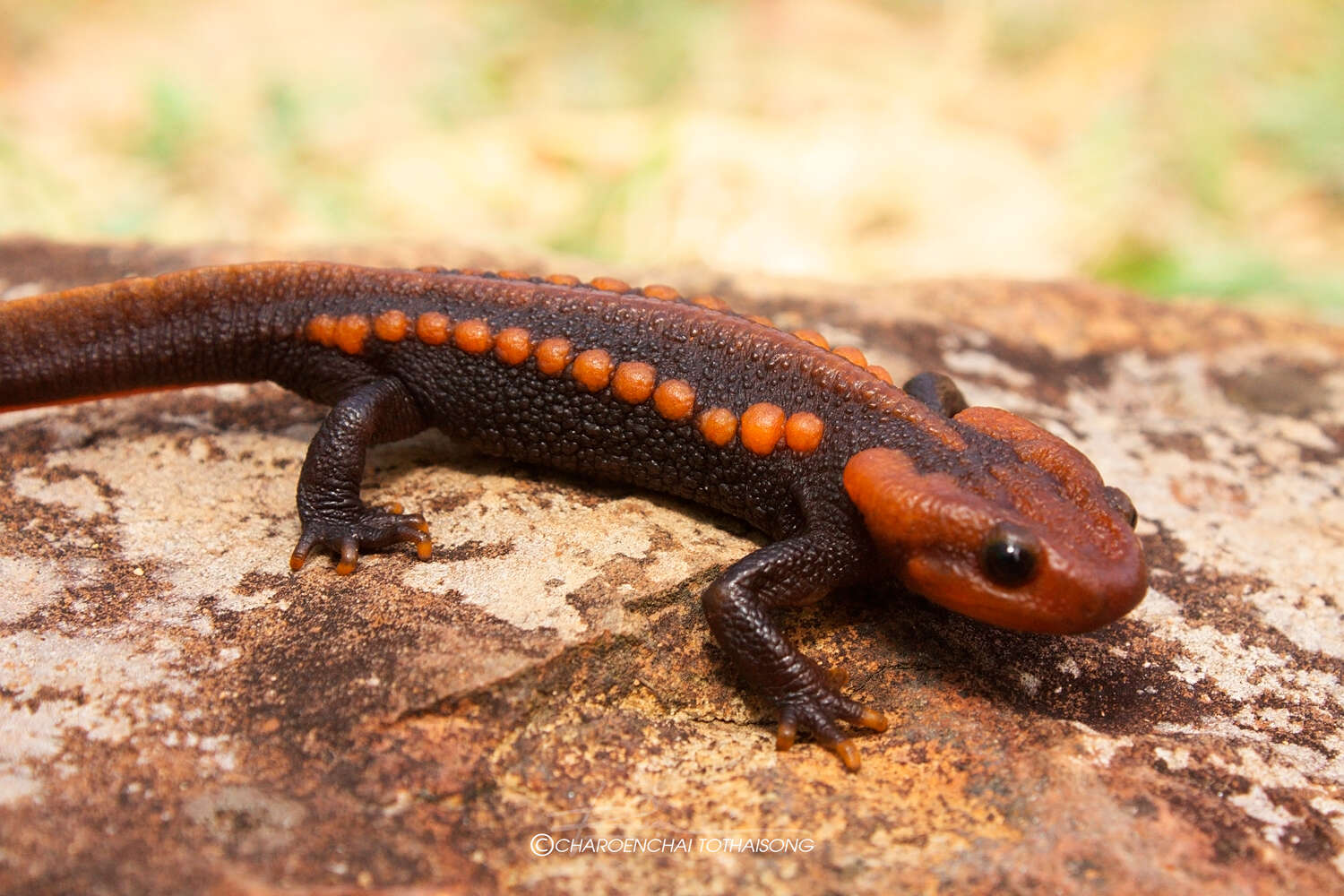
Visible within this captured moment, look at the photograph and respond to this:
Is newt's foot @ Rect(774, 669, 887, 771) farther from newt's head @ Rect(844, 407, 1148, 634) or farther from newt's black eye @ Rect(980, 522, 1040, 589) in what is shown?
newt's black eye @ Rect(980, 522, 1040, 589)

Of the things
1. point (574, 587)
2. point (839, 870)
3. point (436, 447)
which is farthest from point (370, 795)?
point (436, 447)

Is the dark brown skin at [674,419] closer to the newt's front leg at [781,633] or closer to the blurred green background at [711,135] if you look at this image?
the newt's front leg at [781,633]

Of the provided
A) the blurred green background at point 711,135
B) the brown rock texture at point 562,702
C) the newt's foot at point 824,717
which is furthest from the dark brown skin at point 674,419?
the blurred green background at point 711,135

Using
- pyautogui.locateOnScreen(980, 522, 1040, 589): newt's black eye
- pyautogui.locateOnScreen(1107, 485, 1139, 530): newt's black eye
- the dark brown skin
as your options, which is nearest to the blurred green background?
the dark brown skin

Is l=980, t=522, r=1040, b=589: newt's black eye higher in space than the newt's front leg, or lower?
higher

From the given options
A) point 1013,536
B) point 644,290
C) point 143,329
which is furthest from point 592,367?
point 143,329

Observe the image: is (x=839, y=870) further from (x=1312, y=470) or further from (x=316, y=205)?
(x=316, y=205)

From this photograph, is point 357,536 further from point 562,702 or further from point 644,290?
point 644,290
